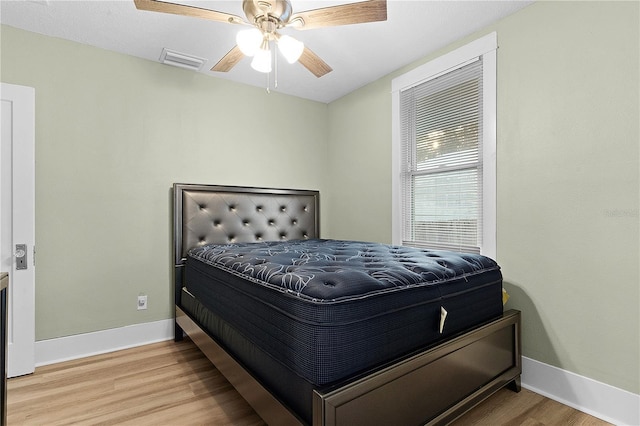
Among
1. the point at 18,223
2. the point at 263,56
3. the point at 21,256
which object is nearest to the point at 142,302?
the point at 21,256

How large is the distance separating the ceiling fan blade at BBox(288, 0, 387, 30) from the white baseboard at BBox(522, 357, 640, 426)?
2.32 meters

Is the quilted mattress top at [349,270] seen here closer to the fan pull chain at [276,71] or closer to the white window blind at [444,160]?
the white window blind at [444,160]

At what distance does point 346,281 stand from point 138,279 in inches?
88.9

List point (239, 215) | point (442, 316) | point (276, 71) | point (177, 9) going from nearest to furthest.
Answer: point (442, 316), point (177, 9), point (276, 71), point (239, 215)

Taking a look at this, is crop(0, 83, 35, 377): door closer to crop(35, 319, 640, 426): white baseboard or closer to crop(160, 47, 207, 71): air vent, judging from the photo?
crop(35, 319, 640, 426): white baseboard

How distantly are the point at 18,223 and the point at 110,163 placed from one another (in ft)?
2.44

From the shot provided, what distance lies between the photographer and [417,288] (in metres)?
1.45

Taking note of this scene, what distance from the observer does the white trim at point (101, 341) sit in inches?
94.4

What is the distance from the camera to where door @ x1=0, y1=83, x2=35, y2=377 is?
2.22 meters

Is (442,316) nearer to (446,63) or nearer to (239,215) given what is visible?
(446,63)

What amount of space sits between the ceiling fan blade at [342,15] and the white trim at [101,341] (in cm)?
265

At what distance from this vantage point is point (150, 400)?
1.91 metres

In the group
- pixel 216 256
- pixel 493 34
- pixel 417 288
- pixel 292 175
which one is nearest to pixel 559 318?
pixel 417 288

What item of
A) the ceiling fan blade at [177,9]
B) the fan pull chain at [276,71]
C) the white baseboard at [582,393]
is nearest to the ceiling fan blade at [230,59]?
the ceiling fan blade at [177,9]
